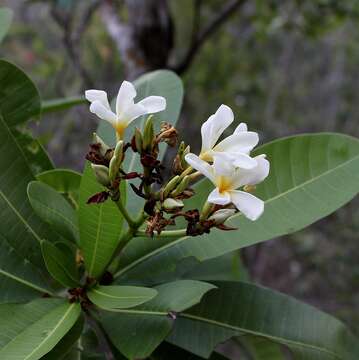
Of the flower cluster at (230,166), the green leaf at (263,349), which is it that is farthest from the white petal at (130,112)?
the green leaf at (263,349)

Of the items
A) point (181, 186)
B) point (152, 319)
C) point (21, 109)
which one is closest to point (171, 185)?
point (181, 186)

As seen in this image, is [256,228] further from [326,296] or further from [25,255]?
[326,296]

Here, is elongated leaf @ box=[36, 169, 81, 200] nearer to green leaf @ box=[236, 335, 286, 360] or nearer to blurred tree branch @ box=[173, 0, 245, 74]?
green leaf @ box=[236, 335, 286, 360]

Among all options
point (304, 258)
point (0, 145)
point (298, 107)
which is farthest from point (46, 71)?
point (298, 107)

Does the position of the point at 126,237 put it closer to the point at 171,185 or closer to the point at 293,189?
the point at 171,185

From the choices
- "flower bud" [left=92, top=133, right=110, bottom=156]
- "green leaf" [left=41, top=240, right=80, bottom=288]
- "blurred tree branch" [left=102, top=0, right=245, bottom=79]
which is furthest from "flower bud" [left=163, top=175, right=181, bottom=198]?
"blurred tree branch" [left=102, top=0, right=245, bottom=79]
